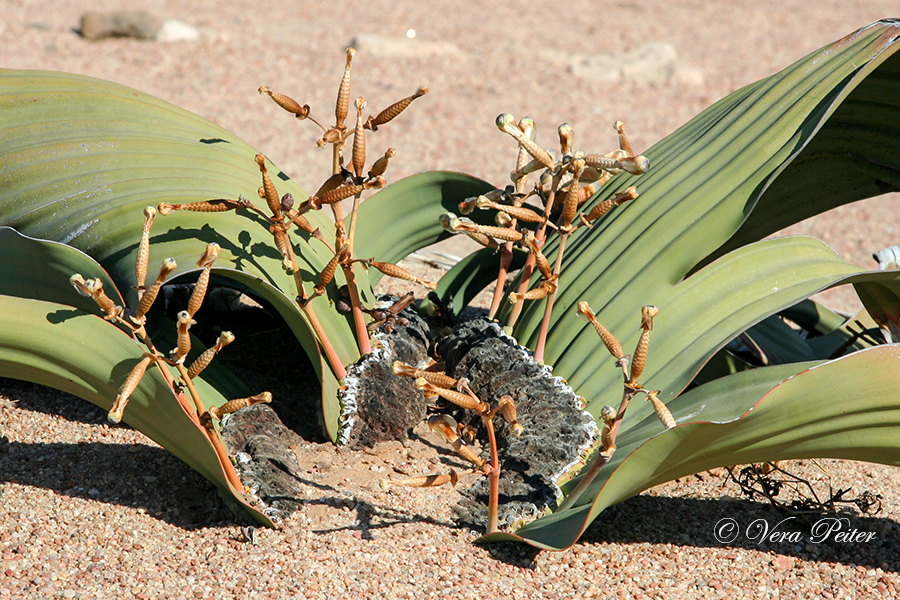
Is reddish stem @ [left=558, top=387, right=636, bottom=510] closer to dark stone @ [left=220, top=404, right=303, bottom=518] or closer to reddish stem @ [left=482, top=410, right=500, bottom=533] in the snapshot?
reddish stem @ [left=482, top=410, right=500, bottom=533]

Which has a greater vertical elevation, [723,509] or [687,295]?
[687,295]

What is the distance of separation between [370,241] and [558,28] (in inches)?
186

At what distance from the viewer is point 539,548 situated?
1259 mm

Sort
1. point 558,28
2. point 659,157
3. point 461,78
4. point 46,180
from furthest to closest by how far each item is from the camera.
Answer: point 558,28 < point 461,78 < point 659,157 < point 46,180

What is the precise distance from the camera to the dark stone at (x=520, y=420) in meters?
1.34

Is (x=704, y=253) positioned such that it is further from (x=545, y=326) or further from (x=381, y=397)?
(x=381, y=397)

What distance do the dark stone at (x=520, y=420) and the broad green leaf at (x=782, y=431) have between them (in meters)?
0.13

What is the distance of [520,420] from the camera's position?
4.71ft

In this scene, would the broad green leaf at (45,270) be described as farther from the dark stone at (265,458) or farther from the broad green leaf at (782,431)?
the broad green leaf at (782,431)

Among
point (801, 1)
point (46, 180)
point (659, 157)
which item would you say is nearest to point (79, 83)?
point (46, 180)

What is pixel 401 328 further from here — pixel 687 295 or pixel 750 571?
pixel 750 571

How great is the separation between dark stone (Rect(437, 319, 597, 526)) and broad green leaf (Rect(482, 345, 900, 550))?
0.42ft

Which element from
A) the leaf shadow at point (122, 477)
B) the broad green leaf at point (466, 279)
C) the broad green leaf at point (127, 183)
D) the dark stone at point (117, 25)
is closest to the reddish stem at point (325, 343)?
the broad green leaf at point (127, 183)

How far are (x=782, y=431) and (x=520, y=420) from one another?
44 centimetres
